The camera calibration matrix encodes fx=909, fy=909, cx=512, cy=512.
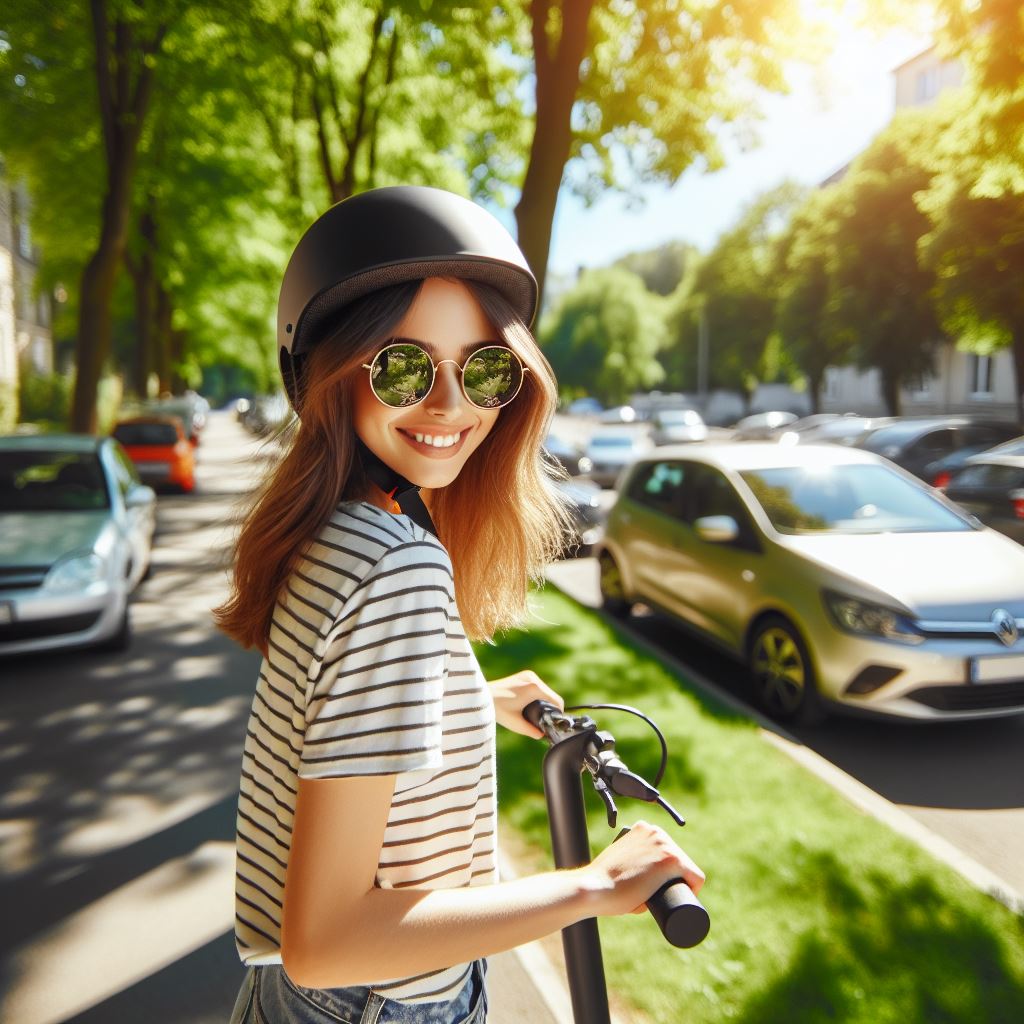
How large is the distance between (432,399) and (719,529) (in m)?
5.49

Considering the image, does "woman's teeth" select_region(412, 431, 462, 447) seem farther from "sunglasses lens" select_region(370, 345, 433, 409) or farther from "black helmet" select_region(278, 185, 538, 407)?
"black helmet" select_region(278, 185, 538, 407)

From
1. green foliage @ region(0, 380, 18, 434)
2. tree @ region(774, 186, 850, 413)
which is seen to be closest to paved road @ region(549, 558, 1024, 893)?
green foliage @ region(0, 380, 18, 434)

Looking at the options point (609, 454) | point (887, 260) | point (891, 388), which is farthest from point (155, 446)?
point (891, 388)

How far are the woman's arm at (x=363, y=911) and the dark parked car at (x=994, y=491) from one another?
9.91 m

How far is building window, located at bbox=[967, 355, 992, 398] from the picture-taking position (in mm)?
38250

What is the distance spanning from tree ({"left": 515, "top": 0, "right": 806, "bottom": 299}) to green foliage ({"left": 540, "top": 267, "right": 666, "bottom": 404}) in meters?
52.3

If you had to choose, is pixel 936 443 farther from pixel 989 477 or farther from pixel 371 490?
pixel 371 490

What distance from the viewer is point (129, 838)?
13.4 ft

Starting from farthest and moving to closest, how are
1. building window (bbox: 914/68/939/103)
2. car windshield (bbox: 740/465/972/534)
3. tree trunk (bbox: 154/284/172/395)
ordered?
building window (bbox: 914/68/939/103), tree trunk (bbox: 154/284/172/395), car windshield (bbox: 740/465/972/534)

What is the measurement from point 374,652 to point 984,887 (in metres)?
3.48

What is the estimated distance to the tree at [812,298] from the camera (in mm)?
35594

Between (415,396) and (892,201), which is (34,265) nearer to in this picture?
(892,201)

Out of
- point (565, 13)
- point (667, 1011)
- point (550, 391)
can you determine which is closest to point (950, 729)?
point (667, 1011)

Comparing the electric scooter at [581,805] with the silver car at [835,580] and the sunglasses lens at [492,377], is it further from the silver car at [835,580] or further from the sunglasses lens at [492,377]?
the silver car at [835,580]
